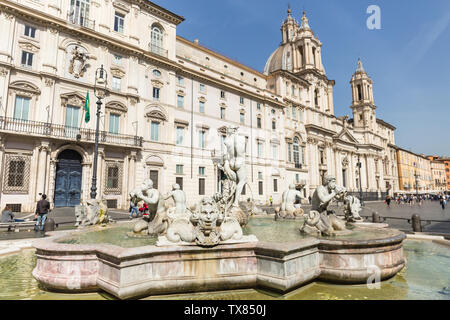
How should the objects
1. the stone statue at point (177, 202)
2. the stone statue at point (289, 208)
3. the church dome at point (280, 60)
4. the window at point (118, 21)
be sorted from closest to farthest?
the stone statue at point (177, 202), the stone statue at point (289, 208), the window at point (118, 21), the church dome at point (280, 60)

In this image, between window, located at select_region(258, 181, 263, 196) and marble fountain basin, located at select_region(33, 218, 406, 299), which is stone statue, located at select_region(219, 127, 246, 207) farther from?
window, located at select_region(258, 181, 263, 196)

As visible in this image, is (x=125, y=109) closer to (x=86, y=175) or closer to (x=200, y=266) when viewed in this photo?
(x=86, y=175)

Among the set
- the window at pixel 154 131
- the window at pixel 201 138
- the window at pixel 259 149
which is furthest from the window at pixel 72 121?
the window at pixel 259 149

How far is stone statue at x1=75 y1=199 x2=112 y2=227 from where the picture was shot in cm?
784

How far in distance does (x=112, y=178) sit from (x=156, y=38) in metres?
14.9

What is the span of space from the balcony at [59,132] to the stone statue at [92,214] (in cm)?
1263

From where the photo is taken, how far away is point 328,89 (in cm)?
4925

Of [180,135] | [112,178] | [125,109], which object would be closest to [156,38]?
[125,109]

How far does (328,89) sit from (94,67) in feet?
138

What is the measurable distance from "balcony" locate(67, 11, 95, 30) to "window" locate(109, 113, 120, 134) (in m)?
7.44

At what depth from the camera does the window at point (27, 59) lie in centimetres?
1817

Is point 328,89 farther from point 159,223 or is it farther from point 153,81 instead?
point 159,223

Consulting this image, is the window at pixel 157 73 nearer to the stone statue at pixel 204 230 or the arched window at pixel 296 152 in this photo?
the stone statue at pixel 204 230

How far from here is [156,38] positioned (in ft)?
85.6
